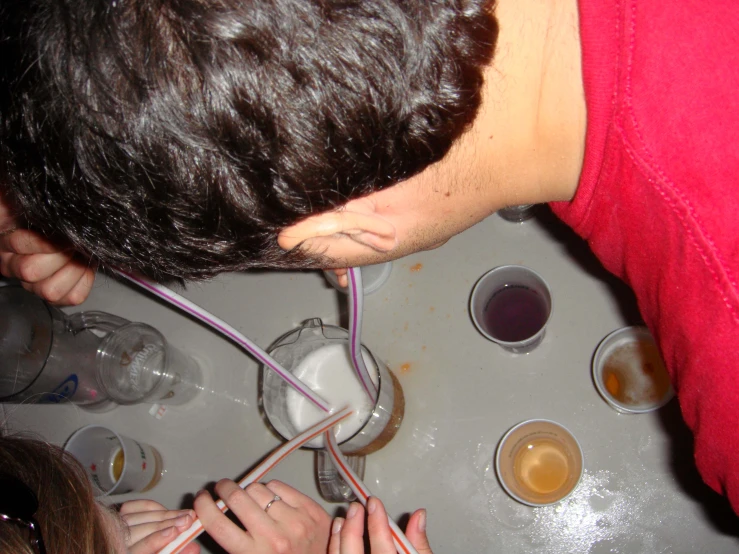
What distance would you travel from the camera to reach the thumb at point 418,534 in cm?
69

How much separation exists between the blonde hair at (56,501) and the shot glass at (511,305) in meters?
0.59

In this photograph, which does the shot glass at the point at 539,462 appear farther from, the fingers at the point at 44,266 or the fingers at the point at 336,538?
the fingers at the point at 44,266

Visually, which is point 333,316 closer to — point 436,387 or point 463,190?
point 436,387

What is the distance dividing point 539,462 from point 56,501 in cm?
67

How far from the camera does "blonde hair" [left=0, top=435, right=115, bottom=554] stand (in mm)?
577

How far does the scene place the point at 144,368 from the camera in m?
0.95

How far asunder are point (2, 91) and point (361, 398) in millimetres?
637

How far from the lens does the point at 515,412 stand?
839 mm

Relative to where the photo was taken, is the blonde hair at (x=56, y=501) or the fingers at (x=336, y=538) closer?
the blonde hair at (x=56, y=501)

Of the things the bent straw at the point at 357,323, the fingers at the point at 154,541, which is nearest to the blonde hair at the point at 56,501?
the fingers at the point at 154,541

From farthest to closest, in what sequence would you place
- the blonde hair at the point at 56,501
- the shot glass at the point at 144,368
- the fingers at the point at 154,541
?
the shot glass at the point at 144,368 → the fingers at the point at 154,541 → the blonde hair at the point at 56,501

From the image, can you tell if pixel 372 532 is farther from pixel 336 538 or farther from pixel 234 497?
pixel 234 497

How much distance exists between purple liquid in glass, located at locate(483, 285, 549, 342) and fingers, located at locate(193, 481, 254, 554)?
18.1 inches

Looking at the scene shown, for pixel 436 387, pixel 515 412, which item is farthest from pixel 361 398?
pixel 515 412
